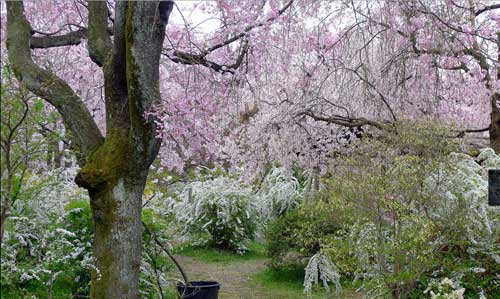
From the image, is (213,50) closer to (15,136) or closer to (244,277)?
(15,136)

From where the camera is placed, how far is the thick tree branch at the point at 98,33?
4629mm

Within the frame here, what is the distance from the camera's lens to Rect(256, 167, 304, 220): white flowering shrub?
11227mm

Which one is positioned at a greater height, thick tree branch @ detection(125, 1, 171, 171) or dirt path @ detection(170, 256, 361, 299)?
thick tree branch @ detection(125, 1, 171, 171)

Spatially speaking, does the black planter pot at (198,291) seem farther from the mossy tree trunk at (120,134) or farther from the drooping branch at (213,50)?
the drooping branch at (213,50)

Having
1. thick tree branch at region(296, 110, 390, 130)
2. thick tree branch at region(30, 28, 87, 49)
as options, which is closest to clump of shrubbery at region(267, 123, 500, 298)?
thick tree branch at region(296, 110, 390, 130)

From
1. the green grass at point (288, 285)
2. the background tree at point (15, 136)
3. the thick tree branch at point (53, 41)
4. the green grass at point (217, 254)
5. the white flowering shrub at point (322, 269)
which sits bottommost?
the green grass at point (288, 285)

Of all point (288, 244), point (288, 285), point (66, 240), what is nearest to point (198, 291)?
point (66, 240)

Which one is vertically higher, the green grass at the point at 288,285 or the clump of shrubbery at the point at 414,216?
the clump of shrubbery at the point at 414,216

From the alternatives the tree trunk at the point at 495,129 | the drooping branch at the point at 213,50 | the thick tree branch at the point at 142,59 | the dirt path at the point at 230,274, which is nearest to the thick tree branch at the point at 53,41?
the drooping branch at the point at 213,50

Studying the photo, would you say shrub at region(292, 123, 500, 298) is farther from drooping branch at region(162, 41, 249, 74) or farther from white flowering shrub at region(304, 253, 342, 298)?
drooping branch at region(162, 41, 249, 74)

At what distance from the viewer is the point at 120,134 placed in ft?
14.4

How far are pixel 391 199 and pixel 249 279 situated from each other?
4134 millimetres

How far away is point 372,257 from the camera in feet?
20.2

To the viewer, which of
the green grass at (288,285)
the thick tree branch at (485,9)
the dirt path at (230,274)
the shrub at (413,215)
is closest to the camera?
the shrub at (413,215)
